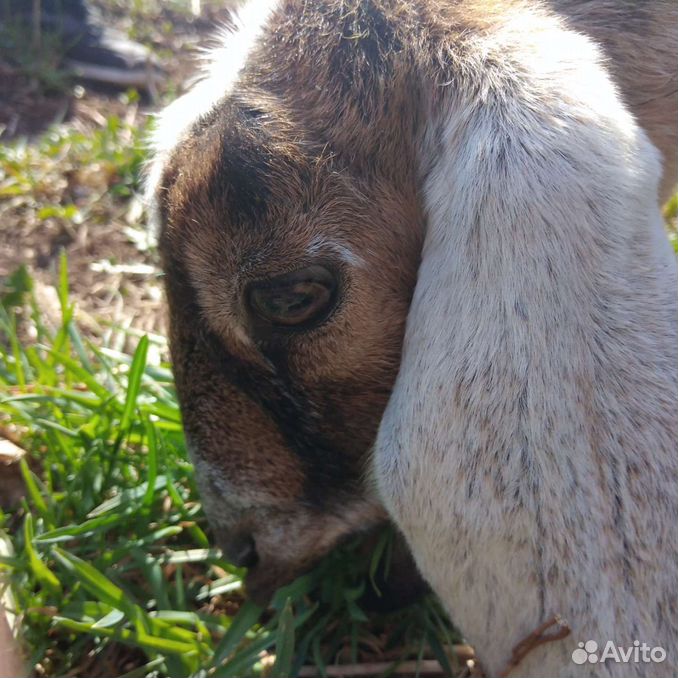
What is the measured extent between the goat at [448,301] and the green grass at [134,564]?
167 mm

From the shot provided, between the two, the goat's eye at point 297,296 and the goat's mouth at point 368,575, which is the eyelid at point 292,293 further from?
the goat's mouth at point 368,575

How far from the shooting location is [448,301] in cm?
147

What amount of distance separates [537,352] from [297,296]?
19.4 inches

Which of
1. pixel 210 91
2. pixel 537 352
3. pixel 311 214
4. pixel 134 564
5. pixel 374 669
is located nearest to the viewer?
pixel 537 352

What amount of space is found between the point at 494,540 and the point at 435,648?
65 cm

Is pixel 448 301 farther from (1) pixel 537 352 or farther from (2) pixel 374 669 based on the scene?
(2) pixel 374 669

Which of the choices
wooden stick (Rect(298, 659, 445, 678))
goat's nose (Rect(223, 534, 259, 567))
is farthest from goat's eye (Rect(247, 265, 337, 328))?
wooden stick (Rect(298, 659, 445, 678))

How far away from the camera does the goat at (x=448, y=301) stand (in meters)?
1.37

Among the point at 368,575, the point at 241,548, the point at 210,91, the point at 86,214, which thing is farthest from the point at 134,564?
the point at 86,214

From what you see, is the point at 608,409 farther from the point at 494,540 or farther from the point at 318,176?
the point at 318,176

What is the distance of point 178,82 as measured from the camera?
4.44 m

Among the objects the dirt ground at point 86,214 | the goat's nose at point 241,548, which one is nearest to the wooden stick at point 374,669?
the goat's nose at point 241,548

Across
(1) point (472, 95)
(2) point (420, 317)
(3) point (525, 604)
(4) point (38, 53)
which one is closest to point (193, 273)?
(2) point (420, 317)

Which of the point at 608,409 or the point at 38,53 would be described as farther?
the point at 38,53
